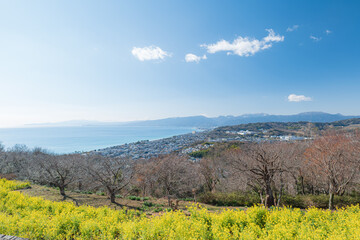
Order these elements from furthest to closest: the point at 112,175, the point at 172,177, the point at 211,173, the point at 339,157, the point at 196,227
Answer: the point at 211,173 < the point at 172,177 < the point at 112,175 < the point at 339,157 < the point at 196,227

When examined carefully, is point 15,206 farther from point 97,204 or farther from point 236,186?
point 236,186

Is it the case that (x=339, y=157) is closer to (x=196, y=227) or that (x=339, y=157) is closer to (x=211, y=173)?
(x=196, y=227)

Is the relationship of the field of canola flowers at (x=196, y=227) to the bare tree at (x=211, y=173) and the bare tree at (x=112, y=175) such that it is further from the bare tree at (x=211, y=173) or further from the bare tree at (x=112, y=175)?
the bare tree at (x=211, y=173)

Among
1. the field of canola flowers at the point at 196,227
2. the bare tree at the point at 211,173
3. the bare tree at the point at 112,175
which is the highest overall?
the field of canola flowers at the point at 196,227

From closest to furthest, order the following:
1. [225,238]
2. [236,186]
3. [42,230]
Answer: [225,238] → [42,230] → [236,186]

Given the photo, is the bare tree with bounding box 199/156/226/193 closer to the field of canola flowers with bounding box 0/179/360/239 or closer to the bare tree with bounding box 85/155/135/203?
the bare tree with bounding box 85/155/135/203

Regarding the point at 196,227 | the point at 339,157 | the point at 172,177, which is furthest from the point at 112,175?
the point at 339,157

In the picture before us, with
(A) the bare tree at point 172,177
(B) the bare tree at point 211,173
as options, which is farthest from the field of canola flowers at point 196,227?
(B) the bare tree at point 211,173

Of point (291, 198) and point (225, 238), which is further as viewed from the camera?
point (291, 198)

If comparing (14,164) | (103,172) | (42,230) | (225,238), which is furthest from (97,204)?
(14,164)

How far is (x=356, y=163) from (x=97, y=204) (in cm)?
2414

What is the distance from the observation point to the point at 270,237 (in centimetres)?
476

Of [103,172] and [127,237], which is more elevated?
[127,237]

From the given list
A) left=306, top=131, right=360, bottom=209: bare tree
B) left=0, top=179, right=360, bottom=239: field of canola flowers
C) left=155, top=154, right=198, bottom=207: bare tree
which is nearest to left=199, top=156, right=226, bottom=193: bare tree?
left=155, top=154, right=198, bottom=207: bare tree
